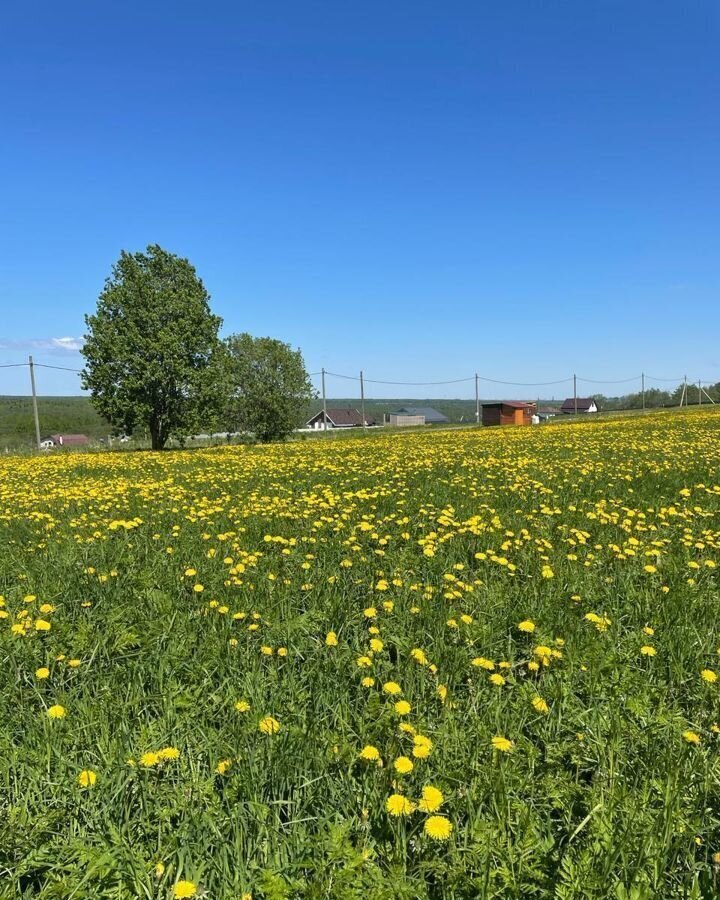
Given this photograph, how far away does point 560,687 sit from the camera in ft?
8.27

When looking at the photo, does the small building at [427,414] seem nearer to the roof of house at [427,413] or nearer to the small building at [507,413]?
the roof of house at [427,413]

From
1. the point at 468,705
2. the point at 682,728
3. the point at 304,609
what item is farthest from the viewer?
the point at 304,609

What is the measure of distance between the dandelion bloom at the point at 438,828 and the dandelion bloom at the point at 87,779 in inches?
45.9

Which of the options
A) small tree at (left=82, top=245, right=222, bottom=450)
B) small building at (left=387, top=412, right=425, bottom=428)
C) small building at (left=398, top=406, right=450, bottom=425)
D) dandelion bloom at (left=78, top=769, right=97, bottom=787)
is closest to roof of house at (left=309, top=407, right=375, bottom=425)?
small building at (left=387, top=412, right=425, bottom=428)

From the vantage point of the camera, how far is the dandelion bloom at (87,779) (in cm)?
183

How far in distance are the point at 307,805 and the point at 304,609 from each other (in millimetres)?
1711

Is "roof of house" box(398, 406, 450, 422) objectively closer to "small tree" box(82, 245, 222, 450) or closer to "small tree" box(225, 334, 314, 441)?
"small tree" box(225, 334, 314, 441)

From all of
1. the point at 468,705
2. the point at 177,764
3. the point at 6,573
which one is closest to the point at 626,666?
the point at 468,705

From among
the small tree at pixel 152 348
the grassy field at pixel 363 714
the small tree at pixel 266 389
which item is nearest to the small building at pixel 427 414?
the small tree at pixel 266 389

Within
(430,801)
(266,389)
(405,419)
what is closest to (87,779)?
(430,801)

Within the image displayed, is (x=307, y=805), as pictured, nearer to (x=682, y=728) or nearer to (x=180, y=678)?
(x=180, y=678)

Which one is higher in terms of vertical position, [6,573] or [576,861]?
→ [6,573]

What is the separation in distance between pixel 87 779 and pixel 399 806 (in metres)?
1.10

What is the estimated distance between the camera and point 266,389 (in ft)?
144
